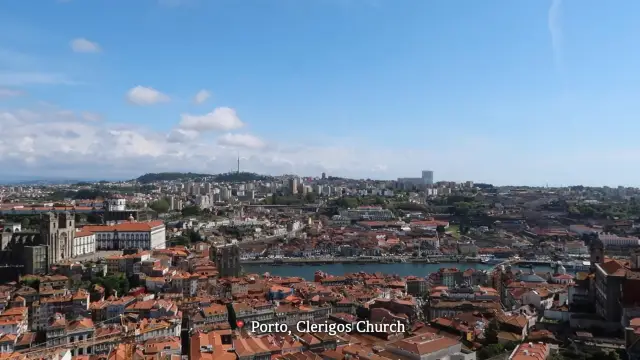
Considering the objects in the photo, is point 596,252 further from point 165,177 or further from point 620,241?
point 165,177

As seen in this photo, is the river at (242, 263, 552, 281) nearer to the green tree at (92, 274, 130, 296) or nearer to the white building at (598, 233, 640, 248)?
the white building at (598, 233, 640, 248)

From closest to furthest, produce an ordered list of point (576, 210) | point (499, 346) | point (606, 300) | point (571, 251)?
point (499, 346) < point (606, 300) < point (571, 251) < point (576, 210)

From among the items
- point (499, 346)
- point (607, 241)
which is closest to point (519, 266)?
point (607, 241)

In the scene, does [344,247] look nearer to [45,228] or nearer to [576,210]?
[45,228]

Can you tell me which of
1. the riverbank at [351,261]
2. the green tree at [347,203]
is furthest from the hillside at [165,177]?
the riverbank at [351,261]

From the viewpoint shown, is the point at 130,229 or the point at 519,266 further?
the point at 519,266

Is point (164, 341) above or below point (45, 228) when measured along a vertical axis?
below
